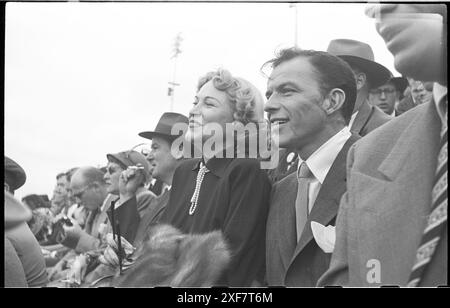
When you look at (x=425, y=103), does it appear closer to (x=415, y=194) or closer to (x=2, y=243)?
(x=415, y=194)

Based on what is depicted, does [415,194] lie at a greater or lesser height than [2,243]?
greater

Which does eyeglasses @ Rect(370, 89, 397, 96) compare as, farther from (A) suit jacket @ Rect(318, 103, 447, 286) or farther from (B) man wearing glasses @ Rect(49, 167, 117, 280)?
(B) man wearing glasses @ Rect(49, 167, 117, 280)

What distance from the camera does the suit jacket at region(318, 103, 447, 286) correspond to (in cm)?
358

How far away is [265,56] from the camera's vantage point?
12.3 feet

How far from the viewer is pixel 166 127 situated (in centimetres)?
372

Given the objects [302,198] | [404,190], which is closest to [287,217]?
[302,198]

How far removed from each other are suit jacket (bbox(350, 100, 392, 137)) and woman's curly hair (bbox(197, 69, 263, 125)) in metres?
0.51

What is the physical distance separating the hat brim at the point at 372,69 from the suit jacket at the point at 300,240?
0.35 metres

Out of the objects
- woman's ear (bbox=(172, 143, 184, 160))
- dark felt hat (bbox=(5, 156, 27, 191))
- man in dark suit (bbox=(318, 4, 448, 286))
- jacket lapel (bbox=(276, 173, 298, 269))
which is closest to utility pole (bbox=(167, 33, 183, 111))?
woman's ear (bbox=(172, 143, 184, 160))

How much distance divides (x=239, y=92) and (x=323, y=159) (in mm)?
563

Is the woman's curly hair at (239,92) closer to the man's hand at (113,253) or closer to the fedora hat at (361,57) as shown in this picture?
the fedora hat at (361,57)

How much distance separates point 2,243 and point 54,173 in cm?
45

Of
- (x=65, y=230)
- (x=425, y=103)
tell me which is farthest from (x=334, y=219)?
(x=65, y=230)

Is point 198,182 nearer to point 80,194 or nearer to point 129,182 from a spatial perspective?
point 129,182
